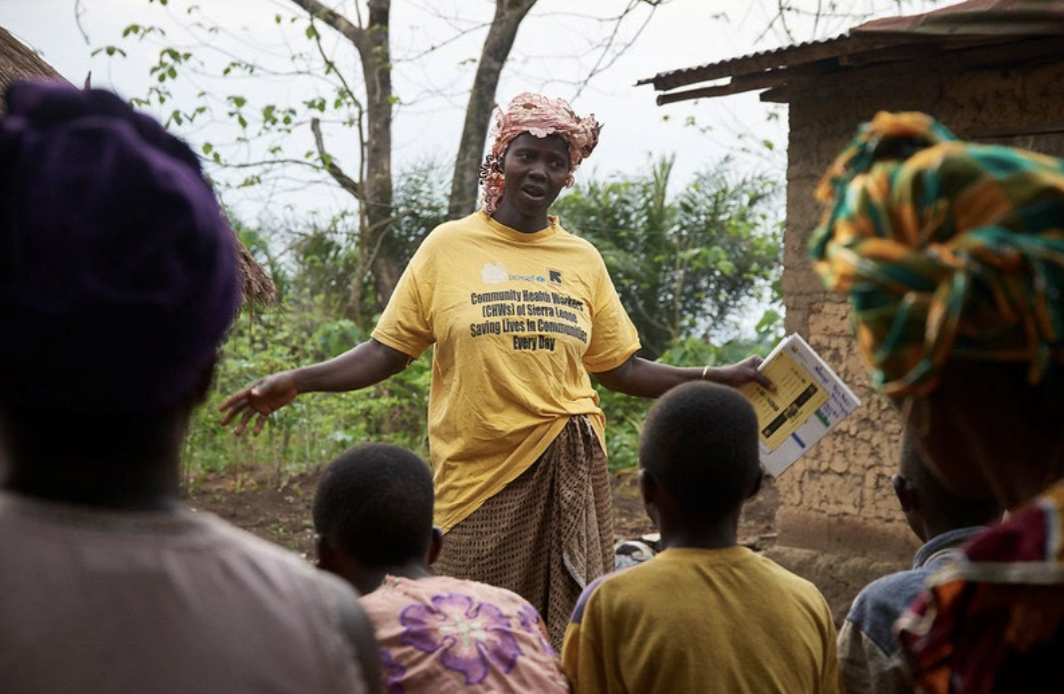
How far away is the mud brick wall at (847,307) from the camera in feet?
17.4

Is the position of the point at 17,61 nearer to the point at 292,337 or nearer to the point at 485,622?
the point at 485,622

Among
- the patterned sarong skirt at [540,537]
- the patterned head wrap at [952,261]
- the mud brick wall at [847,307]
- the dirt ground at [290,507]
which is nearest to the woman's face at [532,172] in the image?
the patterned sarong skirt at [540,537]

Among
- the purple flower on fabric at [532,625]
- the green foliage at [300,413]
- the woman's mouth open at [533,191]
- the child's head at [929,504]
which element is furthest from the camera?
the green foliage at [300,413]

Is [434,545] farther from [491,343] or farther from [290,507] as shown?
[290,507]

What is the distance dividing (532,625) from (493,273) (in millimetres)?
1628

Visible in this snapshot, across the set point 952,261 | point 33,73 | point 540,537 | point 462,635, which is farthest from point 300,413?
point 952,261

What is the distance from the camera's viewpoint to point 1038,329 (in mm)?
1216

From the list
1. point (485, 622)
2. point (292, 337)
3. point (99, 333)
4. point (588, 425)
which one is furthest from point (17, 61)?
point (292, 337)

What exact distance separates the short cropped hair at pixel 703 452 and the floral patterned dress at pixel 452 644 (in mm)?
399

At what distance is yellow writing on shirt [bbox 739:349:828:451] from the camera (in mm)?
3582

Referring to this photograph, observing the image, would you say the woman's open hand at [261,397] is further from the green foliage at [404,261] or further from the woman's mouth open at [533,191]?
the green foliage at [404,261]

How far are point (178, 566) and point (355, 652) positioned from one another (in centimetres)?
22

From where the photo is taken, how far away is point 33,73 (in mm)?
4383

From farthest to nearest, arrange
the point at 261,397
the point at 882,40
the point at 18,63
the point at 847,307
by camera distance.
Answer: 1. the point at 847,307
2. the point at 882,40
3. the point at 18,63
4. the point at 261,397
